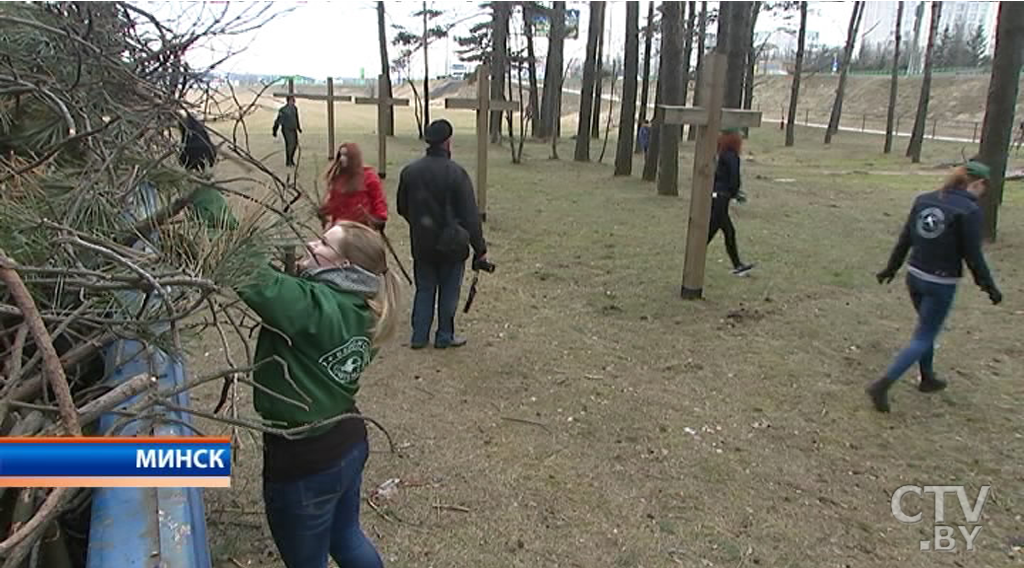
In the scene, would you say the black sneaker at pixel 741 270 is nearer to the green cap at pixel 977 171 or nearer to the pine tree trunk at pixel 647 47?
the green cap at pixel 977 171

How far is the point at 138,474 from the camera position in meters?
1.43

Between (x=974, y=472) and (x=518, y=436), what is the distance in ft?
7.84

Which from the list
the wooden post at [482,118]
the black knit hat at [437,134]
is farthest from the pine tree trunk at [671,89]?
the black knit hat at [437,134]

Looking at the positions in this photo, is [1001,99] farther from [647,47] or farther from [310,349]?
[647,47]

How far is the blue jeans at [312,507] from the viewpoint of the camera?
2.23 meters

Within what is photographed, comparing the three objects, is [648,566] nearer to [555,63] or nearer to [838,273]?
[838,273]

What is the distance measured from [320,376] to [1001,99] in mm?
9826

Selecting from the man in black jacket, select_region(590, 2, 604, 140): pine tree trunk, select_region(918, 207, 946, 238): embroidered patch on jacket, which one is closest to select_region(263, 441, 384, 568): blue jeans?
the man in black jacket

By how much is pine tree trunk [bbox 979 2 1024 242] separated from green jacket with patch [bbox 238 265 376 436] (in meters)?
Answer: 9.11

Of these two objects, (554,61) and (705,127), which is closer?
(705,127)

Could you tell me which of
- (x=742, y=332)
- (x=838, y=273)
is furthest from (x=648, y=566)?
(x=838, y=273)

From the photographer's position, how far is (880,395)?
4641 millimetres

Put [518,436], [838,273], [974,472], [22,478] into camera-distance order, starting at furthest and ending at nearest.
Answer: [838,273] < [518,436] < [974,472] < [22,478]

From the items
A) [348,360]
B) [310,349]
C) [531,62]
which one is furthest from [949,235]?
[531,62]
